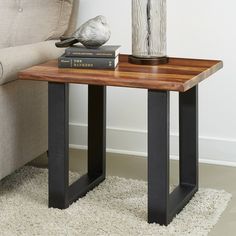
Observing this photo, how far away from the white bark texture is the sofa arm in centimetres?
39

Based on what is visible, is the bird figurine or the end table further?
the bird figurine

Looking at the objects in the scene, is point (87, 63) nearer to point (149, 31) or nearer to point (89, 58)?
point (89, 58)

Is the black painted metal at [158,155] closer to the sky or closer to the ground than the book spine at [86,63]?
closer to the ground

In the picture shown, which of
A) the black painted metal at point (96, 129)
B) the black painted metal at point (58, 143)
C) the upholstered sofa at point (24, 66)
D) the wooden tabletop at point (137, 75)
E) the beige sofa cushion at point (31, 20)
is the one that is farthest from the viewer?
the beige sofa cushion at point (31, 20)

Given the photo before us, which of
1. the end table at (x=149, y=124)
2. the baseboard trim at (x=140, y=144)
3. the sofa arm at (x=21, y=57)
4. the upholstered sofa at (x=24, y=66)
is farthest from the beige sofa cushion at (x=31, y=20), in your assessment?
the baseboard trim at (x=140, y=144)

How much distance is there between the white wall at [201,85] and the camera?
8.29 ft

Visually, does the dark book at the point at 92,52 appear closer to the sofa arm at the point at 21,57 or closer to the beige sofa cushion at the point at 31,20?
the sofa arm at the point at 21,57

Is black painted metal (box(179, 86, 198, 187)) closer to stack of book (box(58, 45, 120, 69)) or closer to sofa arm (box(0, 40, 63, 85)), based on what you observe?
stack of book (box(58, 45, 120, 69))

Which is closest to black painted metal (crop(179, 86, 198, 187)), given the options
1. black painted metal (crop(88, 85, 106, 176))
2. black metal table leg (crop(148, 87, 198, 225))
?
black metal table leg (crop(148, 87, 198, 225))

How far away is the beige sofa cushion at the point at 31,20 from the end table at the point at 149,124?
314 mm

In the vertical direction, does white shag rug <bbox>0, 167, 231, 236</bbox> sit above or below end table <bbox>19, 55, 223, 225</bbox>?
below

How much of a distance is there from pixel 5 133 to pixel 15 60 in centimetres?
26

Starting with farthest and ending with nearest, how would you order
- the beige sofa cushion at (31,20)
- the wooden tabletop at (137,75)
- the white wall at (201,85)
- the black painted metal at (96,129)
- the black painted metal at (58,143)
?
the white wall at (201,85) < the beige sofa cushion at (31,20) < the black painted metal at (96,129) < the black painted metal at (58,143) < the wooden tabletop at (137,75)

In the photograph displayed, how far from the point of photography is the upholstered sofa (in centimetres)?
210
